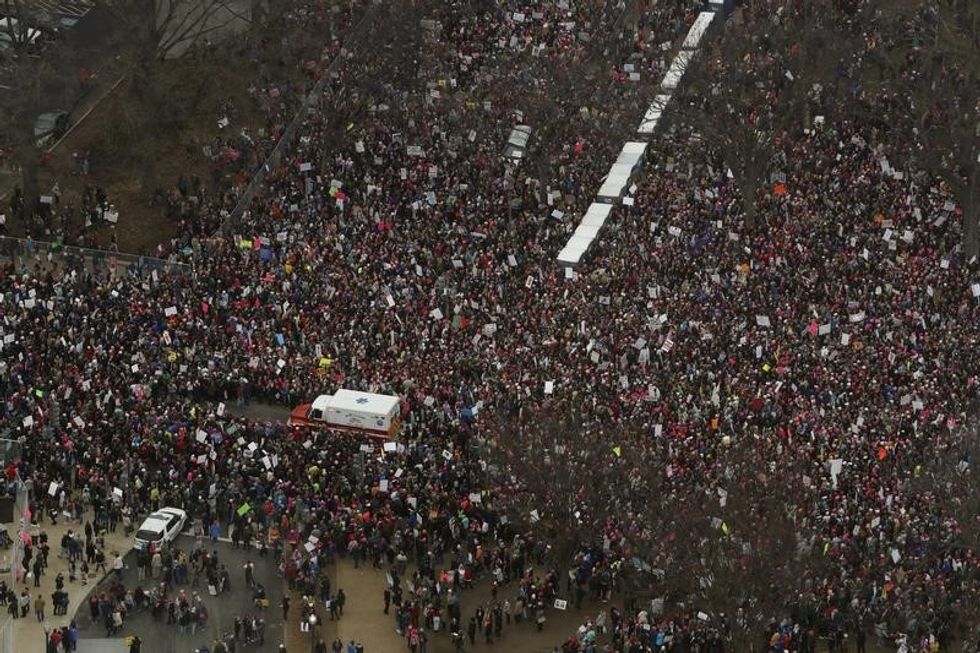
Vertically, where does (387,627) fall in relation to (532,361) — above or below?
below

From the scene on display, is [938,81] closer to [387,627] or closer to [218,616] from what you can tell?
[387,627]

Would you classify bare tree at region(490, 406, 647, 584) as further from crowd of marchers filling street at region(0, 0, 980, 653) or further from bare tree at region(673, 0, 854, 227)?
bare tree at region(673, 0, 854, 227)

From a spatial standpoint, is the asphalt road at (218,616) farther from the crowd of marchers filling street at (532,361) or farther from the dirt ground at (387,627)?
the crowd of marchers filling street at (532,361)

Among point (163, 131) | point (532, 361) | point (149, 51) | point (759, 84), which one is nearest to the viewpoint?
point (532, 361)

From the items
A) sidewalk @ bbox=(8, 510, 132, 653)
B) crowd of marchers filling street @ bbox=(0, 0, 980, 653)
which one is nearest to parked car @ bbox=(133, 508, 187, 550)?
crowd of marchers filling street @ bbox=(0, 0, 980, 653)

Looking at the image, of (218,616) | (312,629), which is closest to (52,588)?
(218,616)

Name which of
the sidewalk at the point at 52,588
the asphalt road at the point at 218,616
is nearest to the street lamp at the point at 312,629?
the asphalt road at the point at 218,616
